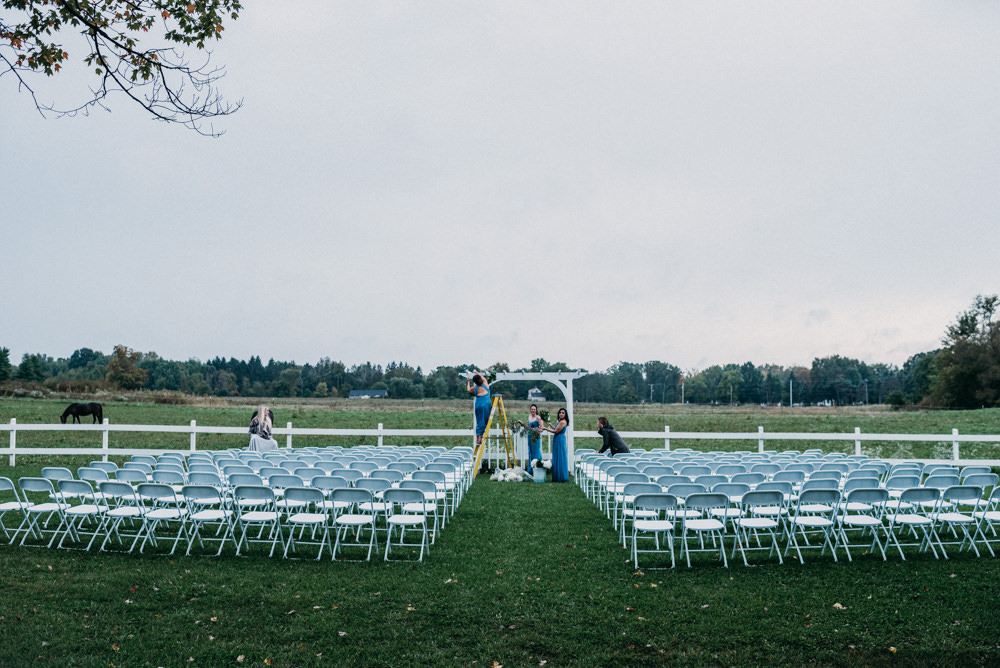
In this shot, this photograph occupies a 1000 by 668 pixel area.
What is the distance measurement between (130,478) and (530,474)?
784cm

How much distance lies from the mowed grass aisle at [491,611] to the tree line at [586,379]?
52716 mm

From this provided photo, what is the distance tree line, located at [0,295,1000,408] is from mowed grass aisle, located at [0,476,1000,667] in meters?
52.7

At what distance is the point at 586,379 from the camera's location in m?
91.8

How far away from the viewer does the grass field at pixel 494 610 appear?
15.8ft

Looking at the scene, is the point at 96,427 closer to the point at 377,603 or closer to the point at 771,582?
the point at 377,603

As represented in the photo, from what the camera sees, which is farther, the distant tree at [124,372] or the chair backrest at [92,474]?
the distant tree at [124,372]

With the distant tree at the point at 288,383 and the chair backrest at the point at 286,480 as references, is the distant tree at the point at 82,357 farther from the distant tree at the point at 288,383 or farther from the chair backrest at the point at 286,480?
the chair backrest at the point at 286,480

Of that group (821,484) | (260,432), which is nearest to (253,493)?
(821,484)

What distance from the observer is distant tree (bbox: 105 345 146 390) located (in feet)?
243

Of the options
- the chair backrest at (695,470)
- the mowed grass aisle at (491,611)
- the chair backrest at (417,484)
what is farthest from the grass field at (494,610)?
the chair backrest at (695,470)

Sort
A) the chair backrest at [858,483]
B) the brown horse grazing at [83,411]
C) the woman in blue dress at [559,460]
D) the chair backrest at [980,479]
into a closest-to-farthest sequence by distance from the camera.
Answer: the chair backrest at [858,483], the chair backrest at [980,479], the woman in blue dress at [559,460], the brown horse grazing at [83,411]

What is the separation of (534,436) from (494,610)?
30.2 feet

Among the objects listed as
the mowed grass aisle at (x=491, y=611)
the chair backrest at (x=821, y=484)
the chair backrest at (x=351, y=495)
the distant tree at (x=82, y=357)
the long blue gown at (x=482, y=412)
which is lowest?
the mowed grass aisle at (x=491, y=611)

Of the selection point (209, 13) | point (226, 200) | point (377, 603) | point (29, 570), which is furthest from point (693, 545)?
point (226, 200)
